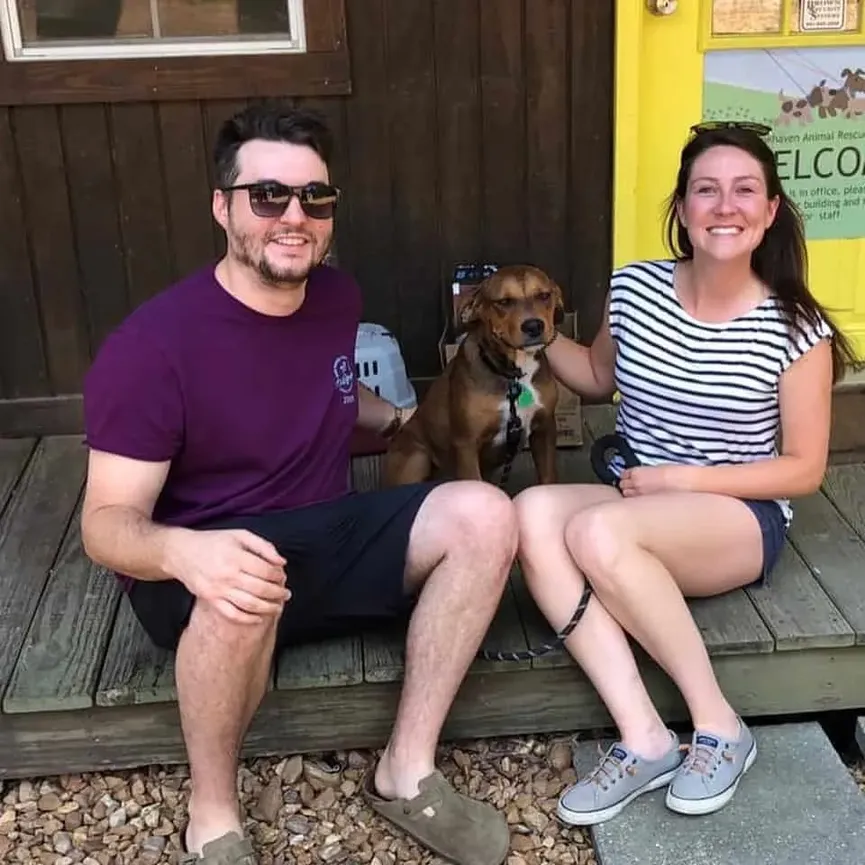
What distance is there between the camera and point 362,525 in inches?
99.2

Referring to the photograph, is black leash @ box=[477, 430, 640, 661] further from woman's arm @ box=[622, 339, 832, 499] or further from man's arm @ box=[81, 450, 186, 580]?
man's arm @ box=[81, 450, 186, 580]

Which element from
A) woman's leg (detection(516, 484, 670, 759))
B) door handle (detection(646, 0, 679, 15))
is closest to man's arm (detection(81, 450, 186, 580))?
woman's leg (detection(516, 484, 670, 759))

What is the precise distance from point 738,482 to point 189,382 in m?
1.20

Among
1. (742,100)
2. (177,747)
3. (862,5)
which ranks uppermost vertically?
(862,5)

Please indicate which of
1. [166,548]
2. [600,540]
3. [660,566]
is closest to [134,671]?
[166,548]

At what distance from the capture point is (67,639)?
280cm

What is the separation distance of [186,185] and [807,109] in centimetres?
204

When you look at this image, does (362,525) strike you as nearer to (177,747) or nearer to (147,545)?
(147,545)

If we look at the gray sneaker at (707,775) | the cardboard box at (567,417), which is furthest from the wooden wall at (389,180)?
the gray sneaker at (707,775)

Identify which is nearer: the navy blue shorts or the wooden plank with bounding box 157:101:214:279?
the navy blue shorts

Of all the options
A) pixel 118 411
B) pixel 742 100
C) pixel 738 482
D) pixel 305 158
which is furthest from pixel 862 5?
pixel 118 411

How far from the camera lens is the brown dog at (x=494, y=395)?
3.22m

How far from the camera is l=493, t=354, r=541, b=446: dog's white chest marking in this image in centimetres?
331

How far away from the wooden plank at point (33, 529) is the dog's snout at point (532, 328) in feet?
4.63
